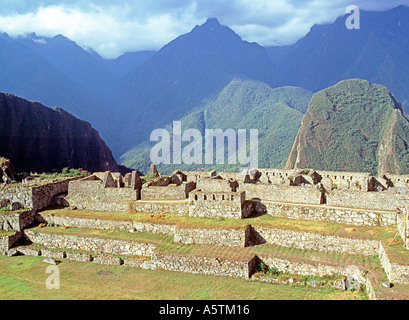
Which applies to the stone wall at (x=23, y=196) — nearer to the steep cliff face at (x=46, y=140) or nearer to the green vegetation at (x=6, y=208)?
the green vegetation at (x=6, y=208)

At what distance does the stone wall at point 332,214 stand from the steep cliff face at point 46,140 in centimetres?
8638

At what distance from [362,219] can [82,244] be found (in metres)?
17.0

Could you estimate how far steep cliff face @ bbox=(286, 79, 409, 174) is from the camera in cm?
10319

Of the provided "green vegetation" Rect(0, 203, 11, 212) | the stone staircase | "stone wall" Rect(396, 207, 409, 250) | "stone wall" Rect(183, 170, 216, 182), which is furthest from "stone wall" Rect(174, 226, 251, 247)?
"green vegetation" Rect(0, 203, 11, 212)

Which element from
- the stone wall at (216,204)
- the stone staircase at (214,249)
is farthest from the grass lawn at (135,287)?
the stone wall at (216,204)

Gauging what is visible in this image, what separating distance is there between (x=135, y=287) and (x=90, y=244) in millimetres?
6366

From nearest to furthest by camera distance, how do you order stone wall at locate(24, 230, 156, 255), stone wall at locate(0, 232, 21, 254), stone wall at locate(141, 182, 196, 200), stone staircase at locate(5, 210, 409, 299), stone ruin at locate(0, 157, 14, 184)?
stone staircase at locate(5, 210, 409, 299) → stone wall at locate(24, 230, 156, 255) → stone wall at locate(0, 232, 21, 254) → stone wall at locate(141, 182, 196, 200) → stone ruin at locate(0, 157, 14, 184)

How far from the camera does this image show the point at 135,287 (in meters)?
19.5

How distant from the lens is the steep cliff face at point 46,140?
110000 millimetres

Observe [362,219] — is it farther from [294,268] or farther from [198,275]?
[198,275]

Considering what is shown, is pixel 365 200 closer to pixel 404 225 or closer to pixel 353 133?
pixel 404 225

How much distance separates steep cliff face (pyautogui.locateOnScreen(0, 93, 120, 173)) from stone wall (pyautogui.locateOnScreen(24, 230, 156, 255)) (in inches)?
3056

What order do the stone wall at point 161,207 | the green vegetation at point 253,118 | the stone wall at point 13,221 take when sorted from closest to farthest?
the stone wall at point 161,207 < the stone wall at point 13,221 < the green vegetation at point 253,118

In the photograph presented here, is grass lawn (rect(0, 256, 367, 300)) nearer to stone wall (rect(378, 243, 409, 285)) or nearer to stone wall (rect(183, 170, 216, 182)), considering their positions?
stone wall (rect(378, 243, 409, 285))
